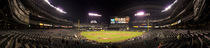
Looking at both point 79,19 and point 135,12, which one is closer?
point 135,12

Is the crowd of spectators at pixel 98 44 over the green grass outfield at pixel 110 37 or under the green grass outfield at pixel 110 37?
over

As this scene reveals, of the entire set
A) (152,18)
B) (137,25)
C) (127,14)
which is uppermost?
(127,14)

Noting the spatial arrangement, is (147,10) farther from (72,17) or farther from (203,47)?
(203,47)

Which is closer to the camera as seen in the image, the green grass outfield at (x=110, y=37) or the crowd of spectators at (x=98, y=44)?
the crowd of spectators at (x=98, y=44)

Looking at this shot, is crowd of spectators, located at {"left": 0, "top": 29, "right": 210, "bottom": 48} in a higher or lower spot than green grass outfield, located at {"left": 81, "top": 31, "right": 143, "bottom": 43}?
higher

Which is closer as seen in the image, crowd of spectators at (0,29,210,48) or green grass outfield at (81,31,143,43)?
crowd of spectators at (0,29,210,48)

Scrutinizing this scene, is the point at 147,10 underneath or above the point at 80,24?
above

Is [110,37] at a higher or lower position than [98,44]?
lower

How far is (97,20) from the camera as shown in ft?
257

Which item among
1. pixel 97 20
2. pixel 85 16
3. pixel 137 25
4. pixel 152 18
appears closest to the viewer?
pixel 152 18

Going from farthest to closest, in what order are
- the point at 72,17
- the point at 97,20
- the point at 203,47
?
1. the point at 97,20
2. the point at 72,17
3. the point at 203,47

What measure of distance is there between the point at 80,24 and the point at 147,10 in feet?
153

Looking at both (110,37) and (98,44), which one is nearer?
(98,44)

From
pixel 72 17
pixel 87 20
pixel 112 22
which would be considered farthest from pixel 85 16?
pixel 112 22
